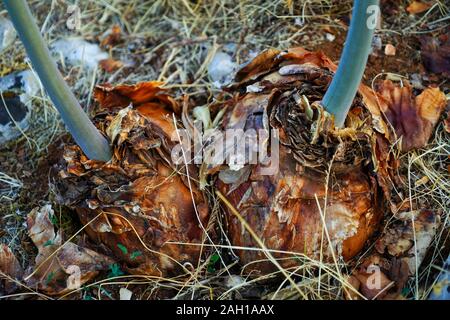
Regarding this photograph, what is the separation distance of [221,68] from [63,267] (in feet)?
2.96

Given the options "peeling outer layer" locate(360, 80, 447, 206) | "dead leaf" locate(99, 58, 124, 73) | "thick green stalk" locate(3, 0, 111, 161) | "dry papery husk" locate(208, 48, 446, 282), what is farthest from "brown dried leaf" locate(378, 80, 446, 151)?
"dead leaf" locate(99, 58, 124, 73)

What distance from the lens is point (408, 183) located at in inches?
58.3

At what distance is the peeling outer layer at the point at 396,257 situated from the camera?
1.33m

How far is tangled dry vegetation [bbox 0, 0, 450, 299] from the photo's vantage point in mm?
1412

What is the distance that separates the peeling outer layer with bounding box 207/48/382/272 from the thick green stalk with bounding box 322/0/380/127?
3 cm

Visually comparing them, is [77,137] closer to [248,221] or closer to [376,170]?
[248,221]

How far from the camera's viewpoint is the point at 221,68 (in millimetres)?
1905

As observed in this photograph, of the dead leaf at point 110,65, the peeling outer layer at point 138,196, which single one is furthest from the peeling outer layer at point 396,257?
the dead leaf at point 110,65

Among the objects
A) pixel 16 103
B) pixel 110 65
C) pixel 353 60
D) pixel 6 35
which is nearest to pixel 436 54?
pixel 353 60

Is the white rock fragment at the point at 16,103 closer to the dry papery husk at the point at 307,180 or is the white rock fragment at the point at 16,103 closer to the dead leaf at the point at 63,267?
the dead leaf at the point at 63,267

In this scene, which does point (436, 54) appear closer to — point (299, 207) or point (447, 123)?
point (447, 123)

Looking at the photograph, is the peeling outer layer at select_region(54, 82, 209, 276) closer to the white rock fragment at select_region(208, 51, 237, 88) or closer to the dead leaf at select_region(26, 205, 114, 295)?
the dead leaf at select_region(26, 205, 114, 295)
